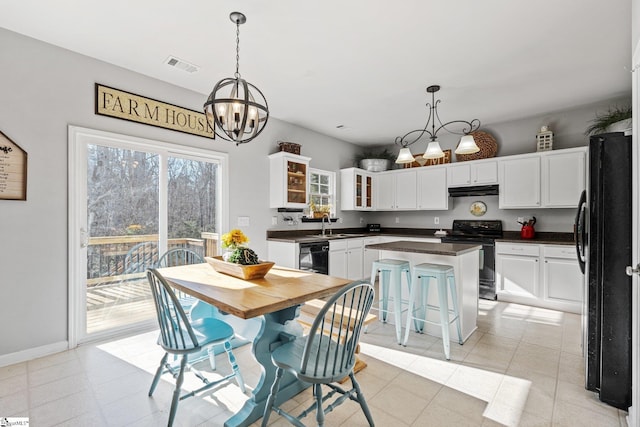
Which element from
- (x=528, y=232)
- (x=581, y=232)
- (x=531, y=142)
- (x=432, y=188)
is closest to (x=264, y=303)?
(x=581, y=232)

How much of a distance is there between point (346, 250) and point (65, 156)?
3.61 m

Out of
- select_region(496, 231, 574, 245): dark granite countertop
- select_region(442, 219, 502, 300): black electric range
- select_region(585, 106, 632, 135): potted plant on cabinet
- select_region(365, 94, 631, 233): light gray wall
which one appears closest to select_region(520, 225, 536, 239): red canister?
select_region(496, 231, 574, 245): dark granite countertop

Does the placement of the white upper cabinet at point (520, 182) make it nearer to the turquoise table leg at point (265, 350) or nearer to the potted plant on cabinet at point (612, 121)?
the potted plant on cabinet at point (612, 121)

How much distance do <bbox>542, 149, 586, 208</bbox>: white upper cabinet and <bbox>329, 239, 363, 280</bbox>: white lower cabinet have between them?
8.87 feet

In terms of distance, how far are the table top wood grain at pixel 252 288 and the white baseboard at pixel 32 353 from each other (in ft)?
4.37

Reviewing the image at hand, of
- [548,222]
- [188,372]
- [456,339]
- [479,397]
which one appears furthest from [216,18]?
[548,222]

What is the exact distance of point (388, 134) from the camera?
18.4ft

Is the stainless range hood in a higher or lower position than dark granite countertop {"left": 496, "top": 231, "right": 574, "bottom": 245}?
higher

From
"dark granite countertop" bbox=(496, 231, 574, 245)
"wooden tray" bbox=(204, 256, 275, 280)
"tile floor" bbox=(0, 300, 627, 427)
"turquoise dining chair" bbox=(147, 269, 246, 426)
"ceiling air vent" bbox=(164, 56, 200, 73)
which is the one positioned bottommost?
"tile floor" bbox=(0, 300, 627, 427)

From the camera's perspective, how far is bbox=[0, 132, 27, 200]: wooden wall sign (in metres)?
2.47

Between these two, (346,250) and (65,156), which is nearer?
(65,156)

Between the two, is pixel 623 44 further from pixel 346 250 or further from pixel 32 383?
pixel 32 383

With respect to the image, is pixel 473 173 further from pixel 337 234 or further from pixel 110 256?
pixel 110 256

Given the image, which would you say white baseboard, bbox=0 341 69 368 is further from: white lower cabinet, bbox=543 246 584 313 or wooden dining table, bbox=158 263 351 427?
white lower cabinet, bbox=543 246 584 313
